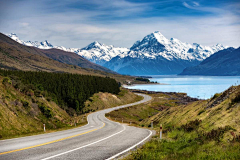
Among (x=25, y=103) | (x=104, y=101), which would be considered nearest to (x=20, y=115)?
(x=25, y=103)

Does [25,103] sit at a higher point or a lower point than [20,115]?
higher

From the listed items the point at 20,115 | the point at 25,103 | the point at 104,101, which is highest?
the point at 25,103

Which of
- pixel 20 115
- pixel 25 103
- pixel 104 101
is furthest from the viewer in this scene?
pixel 104 101

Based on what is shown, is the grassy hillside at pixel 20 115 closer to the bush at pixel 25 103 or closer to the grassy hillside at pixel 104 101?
the bush at pixel 25 103

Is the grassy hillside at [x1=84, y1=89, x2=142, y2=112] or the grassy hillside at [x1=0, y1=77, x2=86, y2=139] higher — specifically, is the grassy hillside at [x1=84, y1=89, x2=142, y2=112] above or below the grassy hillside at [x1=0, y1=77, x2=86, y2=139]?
below

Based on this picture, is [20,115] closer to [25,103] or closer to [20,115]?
[20,115]

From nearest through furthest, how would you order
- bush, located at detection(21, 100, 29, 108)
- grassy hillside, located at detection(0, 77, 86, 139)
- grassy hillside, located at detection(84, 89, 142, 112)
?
grassy hillside, located at detection(0, 77, 86, 139)
bush, located at detection(21, 100, 29, 108)
grassy hillside, located at detection(84, 89, 142, 112)

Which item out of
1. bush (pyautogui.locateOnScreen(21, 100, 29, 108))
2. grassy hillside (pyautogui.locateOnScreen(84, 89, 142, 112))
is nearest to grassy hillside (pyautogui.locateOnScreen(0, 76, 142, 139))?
bush (pyautogui.locateOnScreen(21, 100, 29, 108))

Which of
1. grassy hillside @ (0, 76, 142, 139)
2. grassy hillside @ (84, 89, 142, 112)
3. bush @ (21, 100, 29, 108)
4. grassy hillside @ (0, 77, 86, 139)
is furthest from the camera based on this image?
grassy hillside @ (84, 89, 142, 112)

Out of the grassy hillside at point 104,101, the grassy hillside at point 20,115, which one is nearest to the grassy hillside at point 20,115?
the grassy hillside at point 20,115

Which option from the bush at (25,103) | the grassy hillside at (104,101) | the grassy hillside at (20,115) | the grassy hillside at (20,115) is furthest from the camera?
the grassy hillside at (104,101)

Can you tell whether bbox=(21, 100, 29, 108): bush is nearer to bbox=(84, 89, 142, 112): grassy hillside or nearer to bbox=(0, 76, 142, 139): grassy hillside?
bbox=(0, 76, 142, 139): grassy hillside

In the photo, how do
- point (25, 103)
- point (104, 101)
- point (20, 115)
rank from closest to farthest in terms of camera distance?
1. point (20, 115)
2. point (25, 103)
3. point (104, 101)

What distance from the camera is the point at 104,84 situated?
4749 inches
